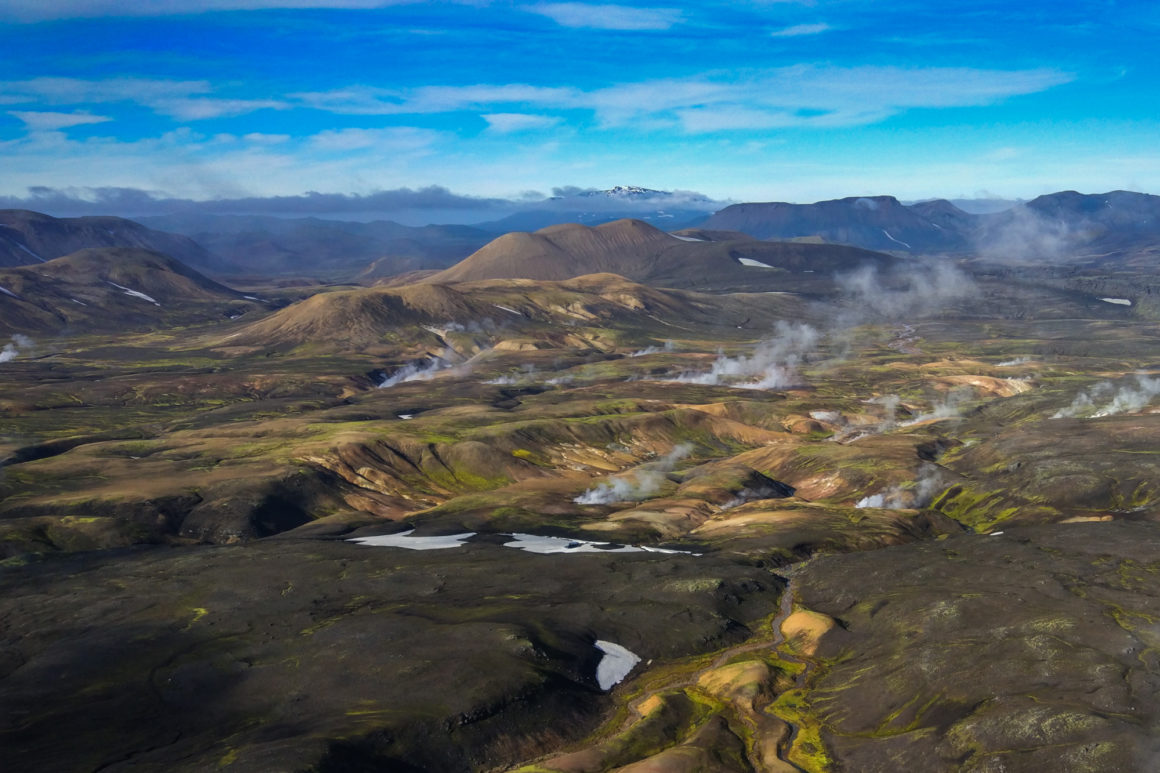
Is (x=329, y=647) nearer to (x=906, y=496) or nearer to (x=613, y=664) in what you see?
(x=613, y=664)

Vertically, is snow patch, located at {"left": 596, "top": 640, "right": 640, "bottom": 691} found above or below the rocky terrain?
below

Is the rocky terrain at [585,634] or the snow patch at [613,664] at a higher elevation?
the rocky terrain at [585,634]

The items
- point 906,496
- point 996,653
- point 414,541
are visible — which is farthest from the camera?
point 906,496

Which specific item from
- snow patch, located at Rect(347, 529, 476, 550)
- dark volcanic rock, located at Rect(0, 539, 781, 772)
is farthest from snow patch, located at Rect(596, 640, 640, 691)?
snow patch, located at Rect(347, 529, 476, 550)

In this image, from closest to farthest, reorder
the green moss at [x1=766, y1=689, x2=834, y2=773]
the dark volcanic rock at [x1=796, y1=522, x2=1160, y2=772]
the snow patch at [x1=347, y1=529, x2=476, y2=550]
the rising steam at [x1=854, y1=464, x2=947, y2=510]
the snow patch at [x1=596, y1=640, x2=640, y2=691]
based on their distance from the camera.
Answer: the dark volcanic rock at [x1=796, y1=522, x2=1160, y2=772] < the green moss at [x1=766, y1=689, x2=834, y2=773] < the snow patch at [x1=596, y1=640, x2=640, y2=691] < the snow patch at [x1=347, y1=529, x2=476, y2=550] < the rising steam at [x1=854, y1=464, x2=947, y2=510]

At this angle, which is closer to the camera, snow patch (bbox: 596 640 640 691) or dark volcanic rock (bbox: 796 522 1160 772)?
dark volcanic rock (bbox: 796 522 1160 772)

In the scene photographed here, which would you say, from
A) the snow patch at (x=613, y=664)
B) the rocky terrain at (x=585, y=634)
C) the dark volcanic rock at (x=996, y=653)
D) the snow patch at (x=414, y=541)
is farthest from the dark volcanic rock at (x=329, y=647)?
the dark volcanic rock at (x=996, y=653)

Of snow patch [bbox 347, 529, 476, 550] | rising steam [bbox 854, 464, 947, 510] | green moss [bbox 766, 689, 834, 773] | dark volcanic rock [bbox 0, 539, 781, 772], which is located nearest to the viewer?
dark volcanic rock [bbox 0, 539, 781, 772]

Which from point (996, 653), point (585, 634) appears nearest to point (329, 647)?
point (585, 634)

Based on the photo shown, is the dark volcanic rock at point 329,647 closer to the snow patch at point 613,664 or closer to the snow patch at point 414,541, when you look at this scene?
the snow patch at point 613,664

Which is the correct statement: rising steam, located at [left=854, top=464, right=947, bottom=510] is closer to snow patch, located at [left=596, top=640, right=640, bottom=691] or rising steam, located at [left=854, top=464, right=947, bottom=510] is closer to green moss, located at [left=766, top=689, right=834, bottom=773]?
snow patch, located at [left=596, top=640, right=640, bottom=691]
